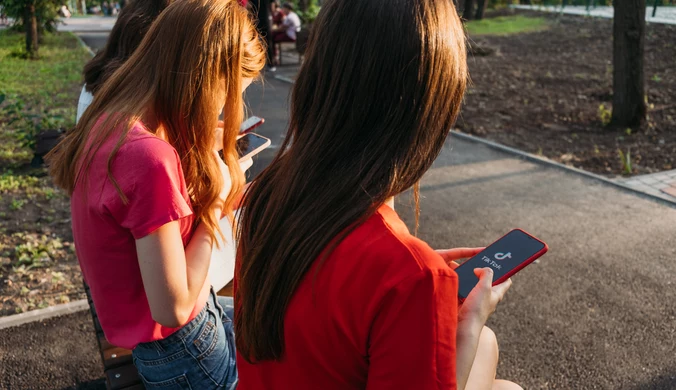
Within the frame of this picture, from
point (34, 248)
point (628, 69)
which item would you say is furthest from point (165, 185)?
point (628, 69)

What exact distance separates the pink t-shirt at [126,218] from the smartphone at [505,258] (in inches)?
29.8

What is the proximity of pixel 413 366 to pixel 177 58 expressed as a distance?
1.15 metres

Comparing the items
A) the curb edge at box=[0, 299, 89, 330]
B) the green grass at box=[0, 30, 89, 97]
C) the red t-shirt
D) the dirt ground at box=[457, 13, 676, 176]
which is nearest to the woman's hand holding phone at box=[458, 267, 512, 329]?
the red t-shirt

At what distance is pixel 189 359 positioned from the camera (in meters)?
1.96

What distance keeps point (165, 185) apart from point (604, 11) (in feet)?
81.6

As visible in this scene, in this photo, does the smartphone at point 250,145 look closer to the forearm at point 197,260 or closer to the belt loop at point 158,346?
the forearm at point 197,260

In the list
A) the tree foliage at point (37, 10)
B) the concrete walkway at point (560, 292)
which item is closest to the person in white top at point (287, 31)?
the tree foliage at point (37, 10)

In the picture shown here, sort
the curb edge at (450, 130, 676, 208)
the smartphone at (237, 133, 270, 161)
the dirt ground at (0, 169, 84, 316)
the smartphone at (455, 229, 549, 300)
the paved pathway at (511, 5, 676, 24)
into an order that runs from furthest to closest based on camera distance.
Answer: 1. the paved pathway at (511, 5, 676, 24)
2. the curb edge at (450, 130, 676, 208)
3. the dirt ground at (0, 169, 84, 316)
4. the smartphone at (237, 133, 270, 161)
5. the smartphone at (455, 229, 549, 300)

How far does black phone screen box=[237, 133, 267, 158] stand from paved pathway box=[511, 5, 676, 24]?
17.8m

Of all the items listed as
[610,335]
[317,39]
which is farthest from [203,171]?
[610,335]

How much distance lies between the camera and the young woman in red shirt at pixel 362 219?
106 centimetres

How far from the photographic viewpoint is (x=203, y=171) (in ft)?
6.48

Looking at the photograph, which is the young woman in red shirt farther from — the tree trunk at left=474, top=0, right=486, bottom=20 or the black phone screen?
the tree trunk at left=474, top=0, right=486, bottom=20

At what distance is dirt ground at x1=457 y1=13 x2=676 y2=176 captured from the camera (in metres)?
6.96
